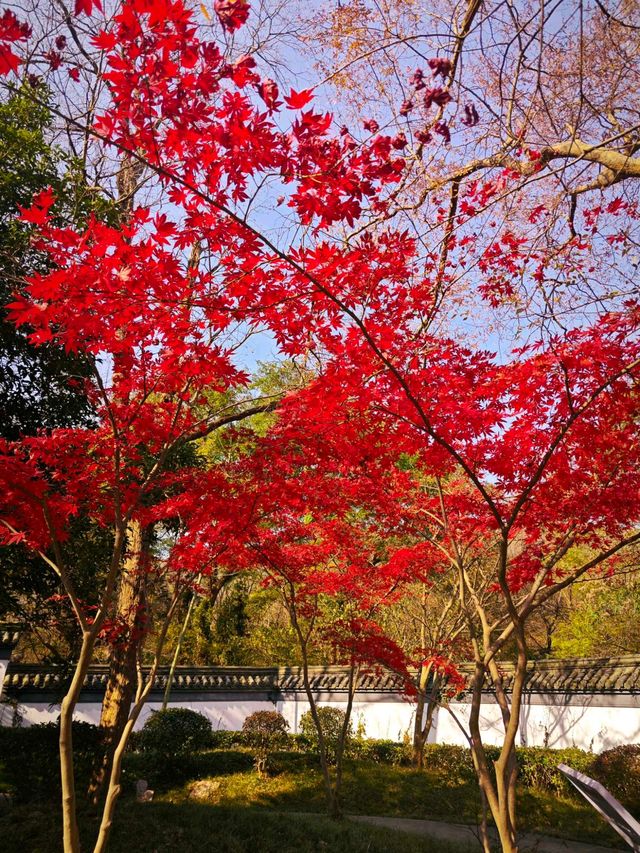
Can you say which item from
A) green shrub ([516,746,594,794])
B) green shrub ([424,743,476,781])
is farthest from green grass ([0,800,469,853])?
green shrub ([424,743,476,781])

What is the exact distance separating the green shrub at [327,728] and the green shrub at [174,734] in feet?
7.52

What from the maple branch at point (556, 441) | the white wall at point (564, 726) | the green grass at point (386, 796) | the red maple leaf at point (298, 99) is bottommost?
the green grass at point (386, 796)

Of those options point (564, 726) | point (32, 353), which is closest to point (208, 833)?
point (32, 353)

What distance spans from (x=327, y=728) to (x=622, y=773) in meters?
6.47

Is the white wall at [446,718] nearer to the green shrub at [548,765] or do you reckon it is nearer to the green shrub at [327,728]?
the green shrub at [548,765]

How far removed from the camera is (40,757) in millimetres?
7996

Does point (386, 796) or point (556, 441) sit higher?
point (556, 441)

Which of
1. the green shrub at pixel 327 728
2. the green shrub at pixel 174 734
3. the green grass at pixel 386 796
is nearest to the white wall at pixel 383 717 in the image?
the green shrub at pixel 327 728

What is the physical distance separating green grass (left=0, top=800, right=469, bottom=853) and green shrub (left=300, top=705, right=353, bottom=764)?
542cm

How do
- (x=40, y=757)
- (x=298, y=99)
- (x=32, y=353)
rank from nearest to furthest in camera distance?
(x=298, y=99)
(x=32, y=353)
(x=40, y=757)

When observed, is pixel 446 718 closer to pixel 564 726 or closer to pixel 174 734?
pixel 564 726

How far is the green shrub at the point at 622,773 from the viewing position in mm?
8219

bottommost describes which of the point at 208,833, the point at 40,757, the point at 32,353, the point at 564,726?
the point at 208,833

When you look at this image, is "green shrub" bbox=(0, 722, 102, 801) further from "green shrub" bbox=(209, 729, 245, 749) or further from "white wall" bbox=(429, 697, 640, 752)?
"white wall" bbox=(429, 697, 640, 752)
